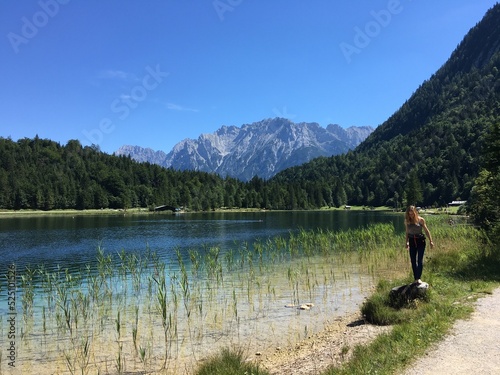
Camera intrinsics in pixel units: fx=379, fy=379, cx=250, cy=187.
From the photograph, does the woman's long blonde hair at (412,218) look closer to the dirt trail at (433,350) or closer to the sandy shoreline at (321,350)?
the dirt trail at (433,350)

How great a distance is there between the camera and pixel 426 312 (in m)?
13.7

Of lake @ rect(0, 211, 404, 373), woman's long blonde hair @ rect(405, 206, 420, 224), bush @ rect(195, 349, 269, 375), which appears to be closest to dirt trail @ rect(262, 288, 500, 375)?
lake @ rect(0, 211, 404, 373)

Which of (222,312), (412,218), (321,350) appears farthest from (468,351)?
(222,312)

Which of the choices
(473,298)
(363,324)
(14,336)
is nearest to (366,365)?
(363,324)

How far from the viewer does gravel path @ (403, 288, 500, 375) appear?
29.9 ft

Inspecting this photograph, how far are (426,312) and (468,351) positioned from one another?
12.0ft

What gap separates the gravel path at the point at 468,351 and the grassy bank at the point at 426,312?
30 cm

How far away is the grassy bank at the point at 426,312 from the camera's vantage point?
1009cm

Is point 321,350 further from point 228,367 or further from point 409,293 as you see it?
point 409,293

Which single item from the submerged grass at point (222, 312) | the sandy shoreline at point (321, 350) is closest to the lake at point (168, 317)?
the submerged grass at point (222, 312)

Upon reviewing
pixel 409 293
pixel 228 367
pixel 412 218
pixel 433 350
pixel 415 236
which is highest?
pixel 412 218

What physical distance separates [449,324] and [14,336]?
1712 cm

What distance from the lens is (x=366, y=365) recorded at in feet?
32.0

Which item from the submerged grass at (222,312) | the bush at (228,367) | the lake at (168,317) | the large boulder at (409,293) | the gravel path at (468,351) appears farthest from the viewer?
the large boulder at (409,293)
